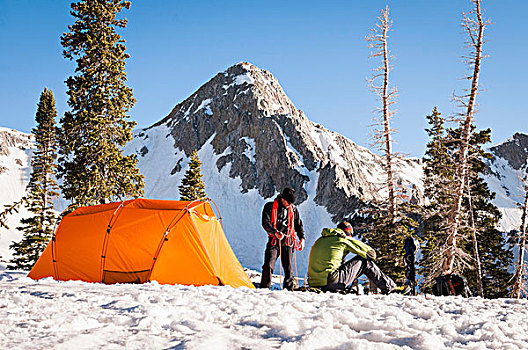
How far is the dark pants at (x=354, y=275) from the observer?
26.2 feet

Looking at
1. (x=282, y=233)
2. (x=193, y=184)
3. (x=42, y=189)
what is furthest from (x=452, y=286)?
(x=42, y=189)

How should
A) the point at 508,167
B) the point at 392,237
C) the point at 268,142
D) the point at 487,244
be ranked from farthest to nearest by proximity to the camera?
the point at 508,167, the point at 268,142, the point at 487,244, the point at 392,237

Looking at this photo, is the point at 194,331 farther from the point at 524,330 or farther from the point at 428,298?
the point at 428,298

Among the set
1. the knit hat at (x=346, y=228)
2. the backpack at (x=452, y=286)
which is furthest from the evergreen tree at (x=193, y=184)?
the backpack at (x=452, y=286)

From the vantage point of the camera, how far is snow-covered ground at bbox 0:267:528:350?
11.8 ft

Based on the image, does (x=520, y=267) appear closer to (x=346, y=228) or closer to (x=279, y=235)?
(x=346, y=228)

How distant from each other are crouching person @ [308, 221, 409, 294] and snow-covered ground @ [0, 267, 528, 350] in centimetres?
197

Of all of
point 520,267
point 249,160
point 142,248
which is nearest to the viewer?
point 142,248

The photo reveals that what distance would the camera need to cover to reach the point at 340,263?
322 inches

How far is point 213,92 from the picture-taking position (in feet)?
295

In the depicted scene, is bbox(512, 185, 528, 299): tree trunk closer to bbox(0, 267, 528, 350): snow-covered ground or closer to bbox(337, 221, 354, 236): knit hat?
bbox(337, 221, 354, 236): knit hat

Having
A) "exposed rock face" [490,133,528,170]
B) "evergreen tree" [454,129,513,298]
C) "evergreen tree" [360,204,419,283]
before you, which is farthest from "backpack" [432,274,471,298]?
"exposed rock face" [490,133,528,170]

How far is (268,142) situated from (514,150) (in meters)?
91.4

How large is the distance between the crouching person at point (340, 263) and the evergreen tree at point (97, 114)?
1376 cm
